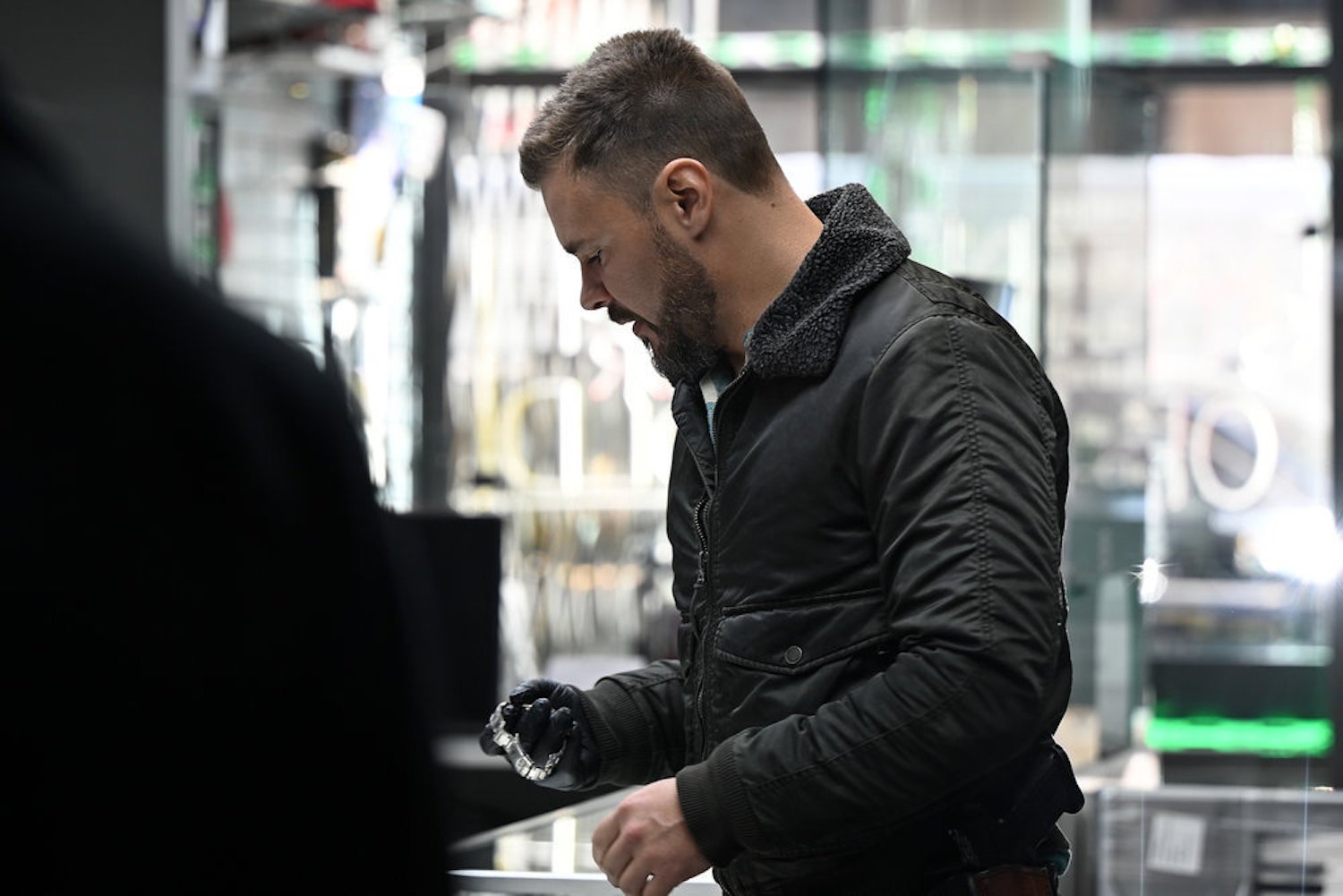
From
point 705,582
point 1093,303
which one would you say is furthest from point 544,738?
point 1093,303

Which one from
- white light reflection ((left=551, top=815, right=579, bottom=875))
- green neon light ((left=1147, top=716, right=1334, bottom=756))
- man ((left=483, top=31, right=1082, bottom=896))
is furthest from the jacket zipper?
green neon light ((left=1147, top=716, right=1334, bottom=756))

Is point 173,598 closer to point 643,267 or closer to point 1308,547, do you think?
point 643,267

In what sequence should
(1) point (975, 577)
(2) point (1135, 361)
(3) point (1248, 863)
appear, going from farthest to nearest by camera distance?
(2) point (1135, 361), (3) point (1248, 863), (1) point (975, 577)

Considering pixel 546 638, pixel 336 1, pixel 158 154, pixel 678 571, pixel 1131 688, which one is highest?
Answer: pixel 336 1

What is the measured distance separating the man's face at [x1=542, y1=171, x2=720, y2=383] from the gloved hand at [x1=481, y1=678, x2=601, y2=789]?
28 centimetres

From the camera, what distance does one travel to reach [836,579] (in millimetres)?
1391

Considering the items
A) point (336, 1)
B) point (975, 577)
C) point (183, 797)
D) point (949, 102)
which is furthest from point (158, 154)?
point (183, 797)

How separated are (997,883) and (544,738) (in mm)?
399

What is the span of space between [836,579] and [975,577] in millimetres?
126

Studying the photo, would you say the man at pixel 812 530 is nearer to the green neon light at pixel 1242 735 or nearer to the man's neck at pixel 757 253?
the man's neck at pixel 757 253

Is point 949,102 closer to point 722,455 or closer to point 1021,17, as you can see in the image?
point 1021,17

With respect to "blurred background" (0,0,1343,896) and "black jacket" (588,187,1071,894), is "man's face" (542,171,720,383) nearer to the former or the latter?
"black jacket" (588,187,1071,894)

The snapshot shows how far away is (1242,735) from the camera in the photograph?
346cm

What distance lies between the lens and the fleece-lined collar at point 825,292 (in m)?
1.42
